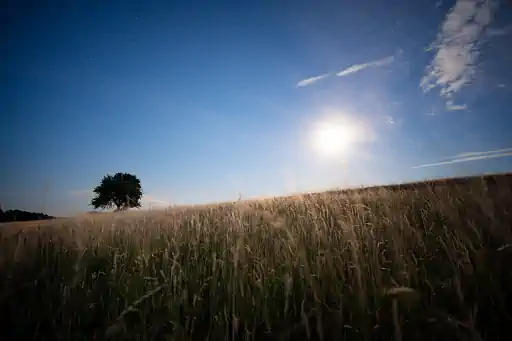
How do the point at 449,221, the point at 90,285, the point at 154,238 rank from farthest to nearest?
1. the point at 154,238
2. the point at 449,221
3. the point at 90,285

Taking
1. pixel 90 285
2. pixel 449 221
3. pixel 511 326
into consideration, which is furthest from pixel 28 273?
pixel 449 221

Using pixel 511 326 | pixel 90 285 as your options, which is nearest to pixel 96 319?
pixel 90 285

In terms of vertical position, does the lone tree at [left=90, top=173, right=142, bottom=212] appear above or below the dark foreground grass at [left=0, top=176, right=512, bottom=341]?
above

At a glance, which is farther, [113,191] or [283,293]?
[113,191]

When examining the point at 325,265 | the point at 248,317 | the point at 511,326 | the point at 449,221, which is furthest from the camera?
the point at 449,221

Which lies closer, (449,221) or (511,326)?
(511,326)

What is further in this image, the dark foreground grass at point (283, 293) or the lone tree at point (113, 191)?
the lone tree at point (113, 191)

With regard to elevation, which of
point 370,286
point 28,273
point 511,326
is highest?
point 28,273

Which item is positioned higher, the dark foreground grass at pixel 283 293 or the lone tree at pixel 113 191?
the lone tree at pixel 113 191

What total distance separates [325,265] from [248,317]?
95cm

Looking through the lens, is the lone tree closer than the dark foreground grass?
No

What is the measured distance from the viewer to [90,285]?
291cm

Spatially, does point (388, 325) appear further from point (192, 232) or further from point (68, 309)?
point (192, 232)

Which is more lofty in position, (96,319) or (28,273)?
(28,273)
